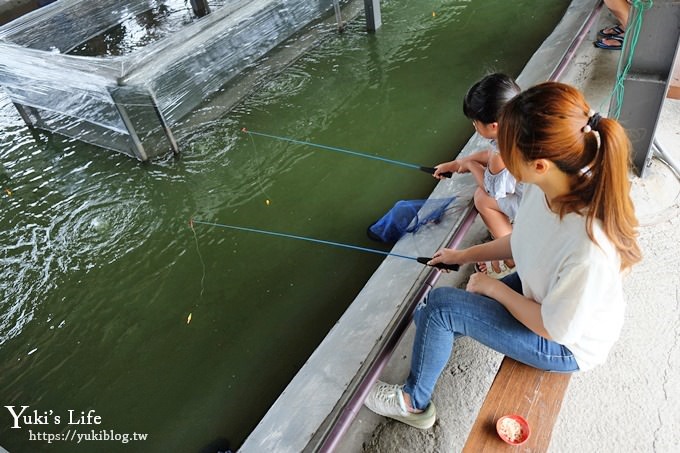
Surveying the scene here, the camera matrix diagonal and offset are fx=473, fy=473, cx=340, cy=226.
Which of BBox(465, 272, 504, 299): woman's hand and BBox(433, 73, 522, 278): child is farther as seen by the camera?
BBox(433, 73, 522, 278): child

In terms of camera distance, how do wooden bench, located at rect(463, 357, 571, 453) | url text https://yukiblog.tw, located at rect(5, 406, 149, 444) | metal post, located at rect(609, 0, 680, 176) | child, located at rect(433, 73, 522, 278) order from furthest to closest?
url text https://yukiblog.tw, located at rect(5, 406, 149, 444) < metal post, located at rect(609, 0, 680, 176) < child, located at rect(433, 73, 522, 278) < wooden bench, located at rect(463, 357, 571, 453)

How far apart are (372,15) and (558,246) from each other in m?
4.62

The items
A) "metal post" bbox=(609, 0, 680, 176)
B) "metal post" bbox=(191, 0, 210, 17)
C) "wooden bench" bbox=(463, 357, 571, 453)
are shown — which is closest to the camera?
"wooden bench" bbox=(463, 357, 571, 453)

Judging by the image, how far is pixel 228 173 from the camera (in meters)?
3.86

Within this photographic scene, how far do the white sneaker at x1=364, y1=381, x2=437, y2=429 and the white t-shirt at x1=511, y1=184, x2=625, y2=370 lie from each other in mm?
623

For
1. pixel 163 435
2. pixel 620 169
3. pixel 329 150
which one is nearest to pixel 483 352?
pixel 620 169

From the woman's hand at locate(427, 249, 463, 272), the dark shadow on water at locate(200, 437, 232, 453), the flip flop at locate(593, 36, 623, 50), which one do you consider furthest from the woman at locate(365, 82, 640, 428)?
the flip flop at locate(593, 36, 623, 50)

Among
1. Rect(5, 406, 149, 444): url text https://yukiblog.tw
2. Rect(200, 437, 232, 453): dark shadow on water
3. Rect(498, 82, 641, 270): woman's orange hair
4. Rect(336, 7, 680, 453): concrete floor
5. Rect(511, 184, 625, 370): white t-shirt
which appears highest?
Rect(498, 82, 641, 270): woman's orange hair

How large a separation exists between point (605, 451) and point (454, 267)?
82 cm

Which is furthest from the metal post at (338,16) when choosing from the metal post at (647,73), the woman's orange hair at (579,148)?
the woman's orange hair at (579,148)

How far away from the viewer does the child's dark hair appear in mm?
1905

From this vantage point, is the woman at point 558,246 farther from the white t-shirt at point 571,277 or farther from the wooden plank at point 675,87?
the wooden plank at point 675,87

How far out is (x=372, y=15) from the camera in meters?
5.20

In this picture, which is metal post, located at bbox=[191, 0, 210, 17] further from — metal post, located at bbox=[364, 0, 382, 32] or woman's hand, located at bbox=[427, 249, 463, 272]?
woman's hand, located at bbox=[427, 249, 463, 272]
